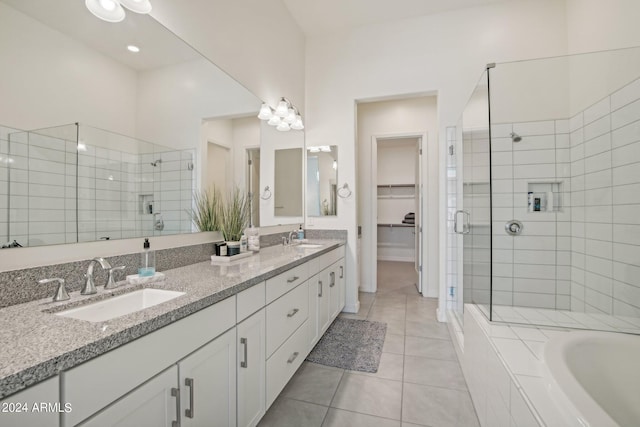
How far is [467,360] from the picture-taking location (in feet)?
6.19

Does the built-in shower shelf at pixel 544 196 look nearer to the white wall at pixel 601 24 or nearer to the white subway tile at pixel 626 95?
the white subway tile at pixel 626 95

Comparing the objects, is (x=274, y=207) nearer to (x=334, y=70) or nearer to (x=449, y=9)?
(x=334, y=70)

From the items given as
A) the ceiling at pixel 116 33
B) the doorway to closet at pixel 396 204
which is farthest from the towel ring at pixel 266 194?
the doorway to closet at pixel 396 204

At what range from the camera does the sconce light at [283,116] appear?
257 centimetres

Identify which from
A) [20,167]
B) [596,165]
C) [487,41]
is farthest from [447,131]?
[20,167]

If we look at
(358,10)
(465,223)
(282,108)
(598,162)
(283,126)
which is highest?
(358,10)

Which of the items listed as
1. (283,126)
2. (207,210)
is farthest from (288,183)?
(207,210)

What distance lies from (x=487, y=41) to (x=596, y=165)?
5.38 ft

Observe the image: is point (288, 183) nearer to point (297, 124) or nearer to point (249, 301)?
point (297, 124)

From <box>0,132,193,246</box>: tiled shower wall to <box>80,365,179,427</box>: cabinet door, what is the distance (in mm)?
696

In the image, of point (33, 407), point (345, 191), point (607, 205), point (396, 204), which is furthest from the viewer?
point (396, 204)

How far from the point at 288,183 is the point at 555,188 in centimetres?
246

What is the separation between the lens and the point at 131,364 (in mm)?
759

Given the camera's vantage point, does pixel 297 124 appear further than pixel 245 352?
Yes
